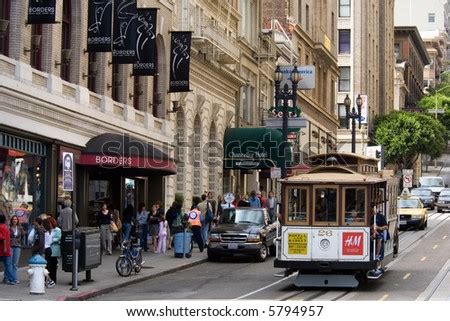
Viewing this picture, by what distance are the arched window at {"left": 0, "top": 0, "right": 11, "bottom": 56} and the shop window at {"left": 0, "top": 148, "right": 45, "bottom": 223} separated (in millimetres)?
2676

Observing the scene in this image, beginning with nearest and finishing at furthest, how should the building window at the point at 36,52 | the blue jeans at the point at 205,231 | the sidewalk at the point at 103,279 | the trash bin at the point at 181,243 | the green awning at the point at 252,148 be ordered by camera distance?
the sidewalk at the point at 103,279 < the building window at the point at 36,52 < the trash bin at the point at 181,243 < the blue jeans at the point at 205,231 < the green awning at the point at 252,148

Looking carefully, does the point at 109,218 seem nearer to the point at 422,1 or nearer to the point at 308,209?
the point at 308,209

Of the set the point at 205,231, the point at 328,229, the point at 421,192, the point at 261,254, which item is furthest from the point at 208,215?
the point at 421,192

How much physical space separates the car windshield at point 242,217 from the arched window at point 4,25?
9.68 meters

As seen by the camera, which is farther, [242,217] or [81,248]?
[242,217]

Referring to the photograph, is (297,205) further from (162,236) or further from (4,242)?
(162,236)

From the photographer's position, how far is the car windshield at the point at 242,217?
113 ft

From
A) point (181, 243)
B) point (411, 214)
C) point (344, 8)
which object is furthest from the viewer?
point (344, 8)

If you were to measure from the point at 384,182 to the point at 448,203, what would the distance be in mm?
41624

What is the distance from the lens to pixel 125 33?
115 feet

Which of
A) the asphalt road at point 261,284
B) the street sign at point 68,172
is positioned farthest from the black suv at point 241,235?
the street sign at point 68,172

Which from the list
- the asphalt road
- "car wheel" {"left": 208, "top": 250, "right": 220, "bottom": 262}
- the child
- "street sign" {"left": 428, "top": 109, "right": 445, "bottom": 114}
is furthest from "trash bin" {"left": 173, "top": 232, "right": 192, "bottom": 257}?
"street sign" {"left": 428, "top": 109, "right": 445, "bottom": 114}

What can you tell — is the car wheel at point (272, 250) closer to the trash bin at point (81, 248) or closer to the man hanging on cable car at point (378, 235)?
the man hanging on cable car at point (378, 235)

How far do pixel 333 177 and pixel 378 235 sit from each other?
186 centimetres
